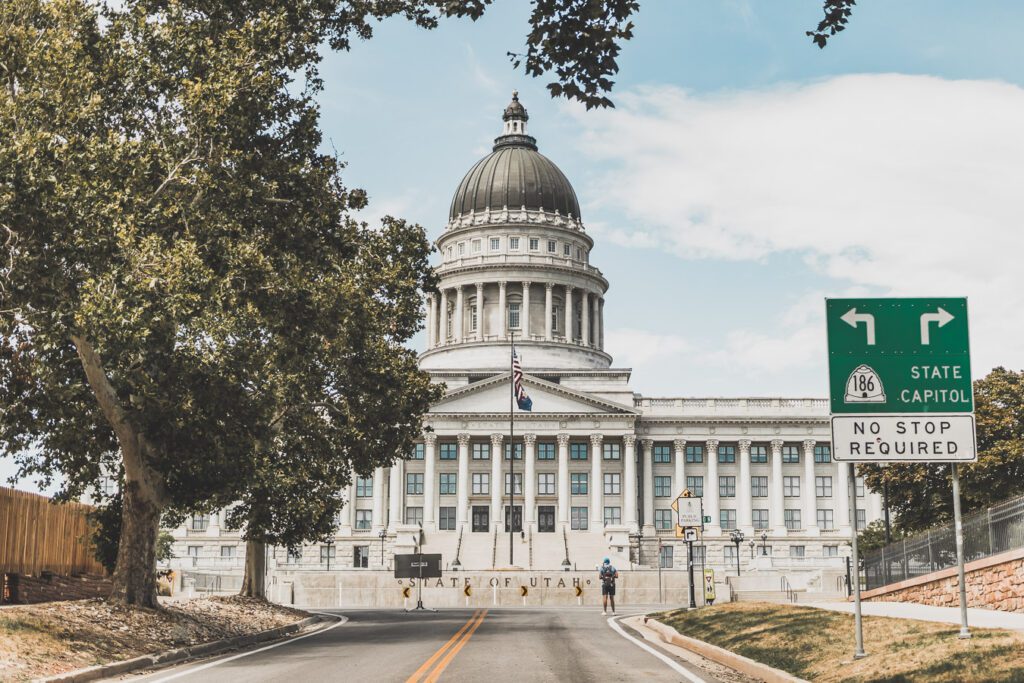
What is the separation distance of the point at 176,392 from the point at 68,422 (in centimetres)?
427

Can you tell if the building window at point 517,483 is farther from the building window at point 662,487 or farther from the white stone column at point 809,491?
the white stone column at point 809,491

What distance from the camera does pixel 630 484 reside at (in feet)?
317

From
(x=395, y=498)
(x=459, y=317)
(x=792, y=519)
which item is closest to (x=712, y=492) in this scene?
(x=792, y=519)

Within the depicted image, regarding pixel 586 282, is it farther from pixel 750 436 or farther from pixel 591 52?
pixel 591 52

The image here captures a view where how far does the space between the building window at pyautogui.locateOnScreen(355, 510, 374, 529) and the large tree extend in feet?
185

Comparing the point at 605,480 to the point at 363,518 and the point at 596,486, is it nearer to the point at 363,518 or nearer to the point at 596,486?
the point at 596,486

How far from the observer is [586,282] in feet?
392

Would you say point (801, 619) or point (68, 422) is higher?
point (68, 422)

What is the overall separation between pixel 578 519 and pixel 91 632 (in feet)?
259

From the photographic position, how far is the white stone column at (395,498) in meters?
97.8

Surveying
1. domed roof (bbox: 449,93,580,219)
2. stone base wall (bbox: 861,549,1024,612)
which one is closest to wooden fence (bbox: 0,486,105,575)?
stone base wall (bbox: 861,549,1024,612)

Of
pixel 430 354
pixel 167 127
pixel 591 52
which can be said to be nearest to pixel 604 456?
pixel 430 354

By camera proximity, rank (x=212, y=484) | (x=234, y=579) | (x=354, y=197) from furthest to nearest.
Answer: (x=234, y=579), (x=354, y=197), (x=212, y=484)

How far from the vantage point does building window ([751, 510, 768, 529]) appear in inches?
3935
